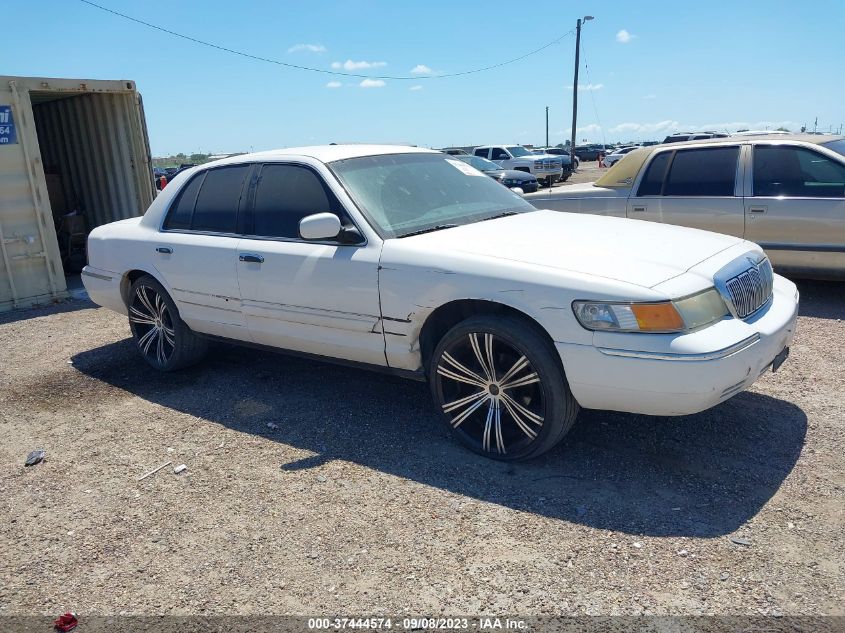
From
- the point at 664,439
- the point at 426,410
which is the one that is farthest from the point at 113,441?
the point at 664,439

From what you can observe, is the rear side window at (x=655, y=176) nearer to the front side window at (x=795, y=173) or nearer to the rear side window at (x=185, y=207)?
the front side window at (x=795, y=173)

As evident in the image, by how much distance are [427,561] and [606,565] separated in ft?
2.45

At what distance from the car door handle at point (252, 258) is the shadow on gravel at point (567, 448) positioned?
1.03 metres

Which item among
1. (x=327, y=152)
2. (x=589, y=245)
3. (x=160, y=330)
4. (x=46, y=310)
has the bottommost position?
(x=46, y=310)

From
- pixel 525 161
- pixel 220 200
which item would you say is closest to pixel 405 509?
pixel 220 200

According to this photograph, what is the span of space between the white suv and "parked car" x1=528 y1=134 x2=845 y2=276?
64.4ft

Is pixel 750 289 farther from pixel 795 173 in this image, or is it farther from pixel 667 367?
pixel 795 173

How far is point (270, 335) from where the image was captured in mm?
4574

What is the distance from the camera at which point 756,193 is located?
6.58m

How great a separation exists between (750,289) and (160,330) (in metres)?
4.32

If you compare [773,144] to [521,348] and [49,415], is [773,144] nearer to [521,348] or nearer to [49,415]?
[521,348]

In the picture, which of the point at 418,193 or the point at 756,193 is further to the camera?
the point at 756,193

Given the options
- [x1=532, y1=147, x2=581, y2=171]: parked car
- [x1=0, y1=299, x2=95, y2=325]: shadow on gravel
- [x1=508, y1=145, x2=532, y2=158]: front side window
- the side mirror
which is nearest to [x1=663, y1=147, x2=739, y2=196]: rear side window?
the side mirror

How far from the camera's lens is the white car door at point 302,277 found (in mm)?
3979
